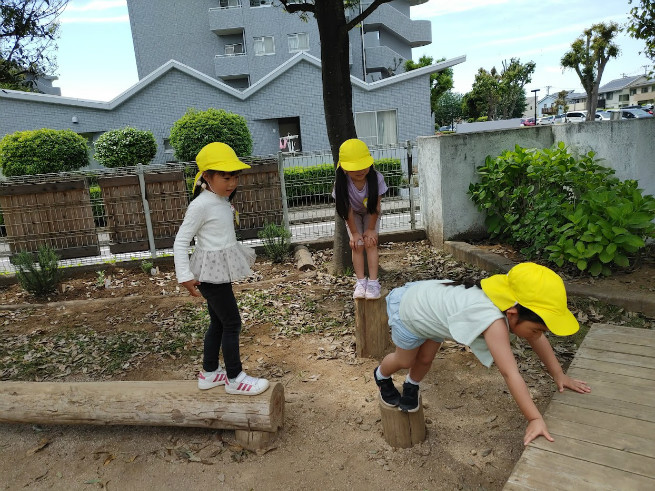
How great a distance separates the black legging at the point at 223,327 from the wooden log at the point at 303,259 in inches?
148

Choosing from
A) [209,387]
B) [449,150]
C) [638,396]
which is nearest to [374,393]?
[209,387]

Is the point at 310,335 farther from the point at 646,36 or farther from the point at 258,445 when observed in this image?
the point at 646,36

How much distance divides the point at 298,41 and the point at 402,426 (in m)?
27.1

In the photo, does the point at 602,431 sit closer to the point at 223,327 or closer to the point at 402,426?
the point at 402,426

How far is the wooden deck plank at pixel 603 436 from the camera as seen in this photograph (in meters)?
2.03

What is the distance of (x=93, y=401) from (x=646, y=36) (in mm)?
8435

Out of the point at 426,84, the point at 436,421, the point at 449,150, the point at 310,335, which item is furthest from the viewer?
the point at 426,84

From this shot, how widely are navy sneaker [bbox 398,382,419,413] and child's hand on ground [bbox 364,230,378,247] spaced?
1.66 meters

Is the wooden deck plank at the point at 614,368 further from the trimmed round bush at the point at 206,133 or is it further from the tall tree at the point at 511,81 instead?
the tall tree at the point at 511,81

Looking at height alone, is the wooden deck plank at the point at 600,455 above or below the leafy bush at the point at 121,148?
below

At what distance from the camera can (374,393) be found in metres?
3.71

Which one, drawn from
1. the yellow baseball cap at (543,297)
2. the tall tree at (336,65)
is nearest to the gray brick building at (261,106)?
the tall tree at (336,65)

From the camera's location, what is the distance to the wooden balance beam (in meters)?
3.04

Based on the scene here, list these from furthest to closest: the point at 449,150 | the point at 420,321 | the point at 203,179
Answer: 1. the point at 449,150
2. the point at 203,179
3. the point at 420,321
